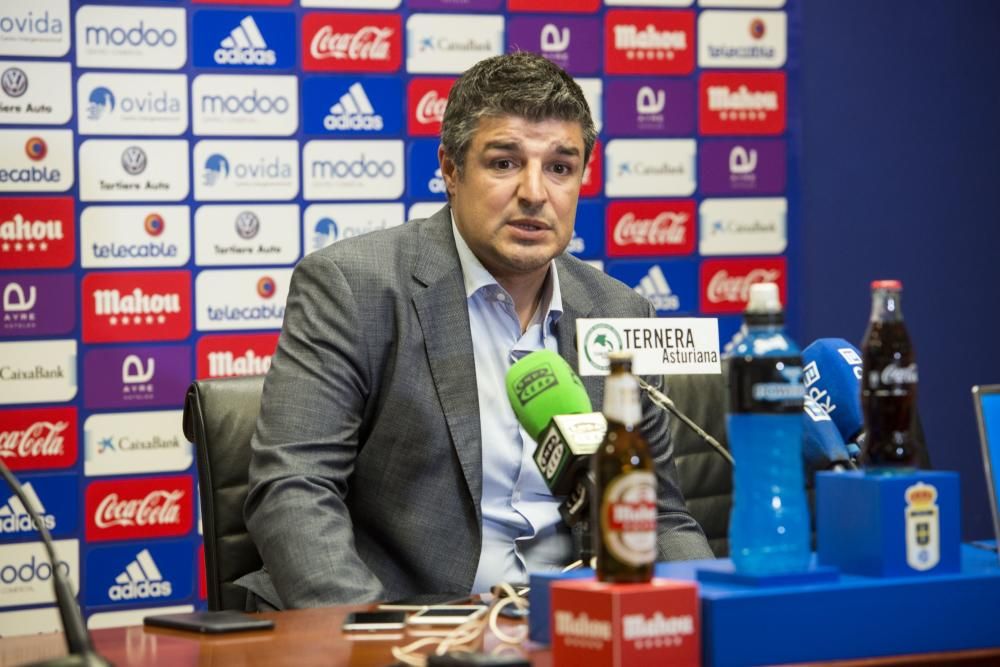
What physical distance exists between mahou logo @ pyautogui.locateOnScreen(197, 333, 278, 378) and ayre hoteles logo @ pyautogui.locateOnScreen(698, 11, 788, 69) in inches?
67.8

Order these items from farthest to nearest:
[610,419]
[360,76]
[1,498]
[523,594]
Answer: [360,76] → [1,498] → [523,594] → [610,419]

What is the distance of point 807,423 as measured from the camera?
1872 mm

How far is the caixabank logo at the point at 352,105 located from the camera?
13.7ft

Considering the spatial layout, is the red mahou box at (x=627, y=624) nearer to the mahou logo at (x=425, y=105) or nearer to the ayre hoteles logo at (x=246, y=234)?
the ayre hoteles logo at (x=246, y=234)

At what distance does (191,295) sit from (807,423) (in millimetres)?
2576

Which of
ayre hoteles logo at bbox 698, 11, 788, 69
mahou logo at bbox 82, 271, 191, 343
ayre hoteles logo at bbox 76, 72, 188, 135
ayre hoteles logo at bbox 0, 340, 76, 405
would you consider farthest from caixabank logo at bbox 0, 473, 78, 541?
ayre hoteles logo at bbox 698, 11, 788, 69

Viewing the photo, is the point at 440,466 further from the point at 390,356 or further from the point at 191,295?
the point at 191,295

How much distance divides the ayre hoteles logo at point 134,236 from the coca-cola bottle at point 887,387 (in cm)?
283

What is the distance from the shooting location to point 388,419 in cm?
240

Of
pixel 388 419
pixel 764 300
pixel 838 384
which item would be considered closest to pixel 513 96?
pixel 388 419

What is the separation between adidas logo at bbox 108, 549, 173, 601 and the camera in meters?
4.02

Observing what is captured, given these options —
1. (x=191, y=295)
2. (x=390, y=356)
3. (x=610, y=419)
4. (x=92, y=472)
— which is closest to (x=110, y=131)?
(x=191, y=295)

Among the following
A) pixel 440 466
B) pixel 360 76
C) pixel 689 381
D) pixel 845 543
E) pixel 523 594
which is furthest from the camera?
pixel 360 76

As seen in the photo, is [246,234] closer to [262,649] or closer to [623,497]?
[262,649]
